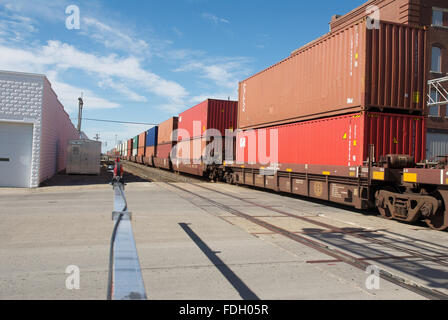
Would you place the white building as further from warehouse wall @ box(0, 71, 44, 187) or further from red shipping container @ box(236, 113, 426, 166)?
red shipping container @ box(236, 113, 426, 166)

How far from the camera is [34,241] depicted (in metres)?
6.26

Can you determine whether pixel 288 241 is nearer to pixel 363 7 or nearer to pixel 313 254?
pixel 313 254

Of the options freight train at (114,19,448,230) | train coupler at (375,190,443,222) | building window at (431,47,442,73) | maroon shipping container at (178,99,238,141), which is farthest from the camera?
building window at (431,47,442,73)

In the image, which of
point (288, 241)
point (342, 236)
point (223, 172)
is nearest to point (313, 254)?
point (288, 241)

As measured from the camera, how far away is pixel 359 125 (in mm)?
9781

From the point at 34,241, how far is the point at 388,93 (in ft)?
31.3

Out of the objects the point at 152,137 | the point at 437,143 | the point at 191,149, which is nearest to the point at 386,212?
the point at 191,149

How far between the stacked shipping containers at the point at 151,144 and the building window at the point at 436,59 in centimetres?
2550

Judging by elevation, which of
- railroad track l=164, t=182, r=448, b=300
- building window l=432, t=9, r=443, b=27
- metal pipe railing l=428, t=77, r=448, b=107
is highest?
building window l=432, t=9, r=443, b=27

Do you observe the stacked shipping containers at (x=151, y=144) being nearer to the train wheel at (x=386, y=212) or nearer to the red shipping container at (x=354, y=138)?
the red shipping container at (x=354, y=138)

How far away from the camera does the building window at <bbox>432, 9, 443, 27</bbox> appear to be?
2556cm

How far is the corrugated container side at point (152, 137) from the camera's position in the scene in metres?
37.8

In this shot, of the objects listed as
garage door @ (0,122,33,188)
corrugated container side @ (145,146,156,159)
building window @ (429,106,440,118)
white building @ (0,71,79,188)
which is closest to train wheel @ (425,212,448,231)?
white building @ (0,71,79,188)

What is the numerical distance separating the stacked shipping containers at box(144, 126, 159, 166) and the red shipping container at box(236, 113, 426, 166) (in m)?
26.7
